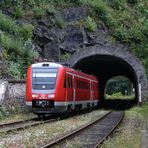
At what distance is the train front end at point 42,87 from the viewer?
24516 mm

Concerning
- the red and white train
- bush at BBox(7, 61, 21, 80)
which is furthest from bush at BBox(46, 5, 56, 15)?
the red and white train

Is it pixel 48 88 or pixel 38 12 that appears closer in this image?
pixel 48 88

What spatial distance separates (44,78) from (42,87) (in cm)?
51

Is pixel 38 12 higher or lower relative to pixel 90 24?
higher

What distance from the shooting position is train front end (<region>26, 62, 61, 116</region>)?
2452 cm

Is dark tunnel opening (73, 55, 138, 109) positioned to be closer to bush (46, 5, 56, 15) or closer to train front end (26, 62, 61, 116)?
bush (46, 5, 56, 15)

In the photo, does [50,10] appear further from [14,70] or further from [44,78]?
[44,78]

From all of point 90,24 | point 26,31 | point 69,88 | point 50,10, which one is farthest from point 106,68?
point 69,88

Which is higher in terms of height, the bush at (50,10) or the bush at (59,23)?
the bush at (50,10)

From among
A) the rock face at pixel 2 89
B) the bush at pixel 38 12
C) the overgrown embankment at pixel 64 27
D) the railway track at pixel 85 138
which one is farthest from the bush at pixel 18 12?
the railway track at pixel 85 138

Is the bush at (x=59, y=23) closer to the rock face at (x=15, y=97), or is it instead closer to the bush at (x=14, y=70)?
the bush at (x=14, y=70)

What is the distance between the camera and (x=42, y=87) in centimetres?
2486

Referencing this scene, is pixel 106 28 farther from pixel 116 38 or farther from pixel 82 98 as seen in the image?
pixel 82 98

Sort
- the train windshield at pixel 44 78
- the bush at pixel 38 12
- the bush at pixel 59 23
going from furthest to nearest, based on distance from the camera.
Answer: the bush at pixel 59 23, the bush at pixel 38 12, the train windshield at pixel 44 78
